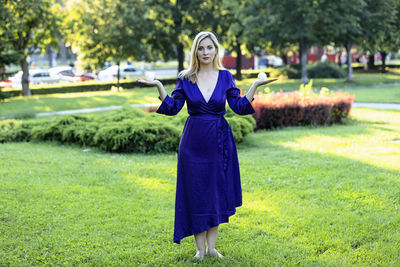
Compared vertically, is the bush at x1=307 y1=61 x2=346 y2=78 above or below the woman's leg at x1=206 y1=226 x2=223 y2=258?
above

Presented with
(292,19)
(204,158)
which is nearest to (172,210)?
(204,158)

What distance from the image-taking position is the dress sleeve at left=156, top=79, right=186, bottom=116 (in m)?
3.84

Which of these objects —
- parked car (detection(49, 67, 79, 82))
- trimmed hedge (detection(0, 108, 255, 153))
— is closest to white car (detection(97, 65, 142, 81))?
parked car (detection(49, 67, 79, 82))

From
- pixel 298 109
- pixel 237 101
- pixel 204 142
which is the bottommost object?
pixel 298 109

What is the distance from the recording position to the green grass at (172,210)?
426 cm

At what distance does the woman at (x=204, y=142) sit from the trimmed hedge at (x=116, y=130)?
505cm

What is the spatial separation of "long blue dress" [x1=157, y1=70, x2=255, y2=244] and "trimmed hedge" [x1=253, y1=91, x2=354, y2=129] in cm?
800

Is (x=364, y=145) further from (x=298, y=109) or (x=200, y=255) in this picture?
(x=200, y=255)

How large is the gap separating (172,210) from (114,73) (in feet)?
102

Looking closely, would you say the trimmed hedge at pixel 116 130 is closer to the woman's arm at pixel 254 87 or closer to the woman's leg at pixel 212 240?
the woman's leg at pixel 212 240

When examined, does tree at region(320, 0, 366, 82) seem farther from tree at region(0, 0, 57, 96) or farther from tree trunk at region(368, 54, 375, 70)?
tree trunk at region(368, 54, 375, 70)

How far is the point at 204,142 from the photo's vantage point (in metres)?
3.81

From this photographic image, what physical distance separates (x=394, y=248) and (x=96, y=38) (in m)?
23.4

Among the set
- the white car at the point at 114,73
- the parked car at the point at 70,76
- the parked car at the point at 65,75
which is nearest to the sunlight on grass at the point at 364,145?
the white car at the point at 114,73
